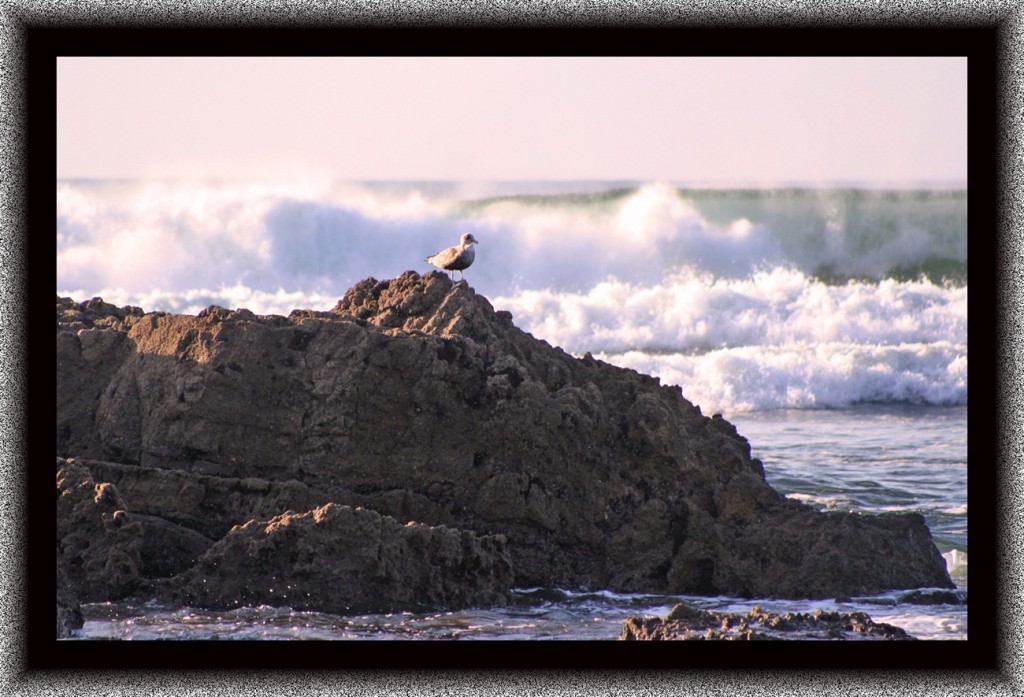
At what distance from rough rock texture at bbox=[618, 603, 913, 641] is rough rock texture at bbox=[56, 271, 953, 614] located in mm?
918

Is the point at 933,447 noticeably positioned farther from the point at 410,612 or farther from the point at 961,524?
the point at 410,612

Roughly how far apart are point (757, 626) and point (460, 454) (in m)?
2.58

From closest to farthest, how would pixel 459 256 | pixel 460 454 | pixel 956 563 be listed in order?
pixel 460 454 < pixel 459 256 < pixel 956 563

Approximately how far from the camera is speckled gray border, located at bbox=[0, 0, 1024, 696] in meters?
8.07

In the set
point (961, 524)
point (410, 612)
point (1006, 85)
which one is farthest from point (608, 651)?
point (961, 524)

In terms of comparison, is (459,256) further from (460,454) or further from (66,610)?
(66,610)

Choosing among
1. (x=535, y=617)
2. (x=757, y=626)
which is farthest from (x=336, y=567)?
(x=757, y=626)

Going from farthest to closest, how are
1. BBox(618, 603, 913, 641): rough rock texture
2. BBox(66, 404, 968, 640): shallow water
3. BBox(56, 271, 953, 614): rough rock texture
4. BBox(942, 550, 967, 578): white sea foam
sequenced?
BBox(942, 550, 967, 578): white sea foam < BBox(56, 271, 953, 614): rough rock texture < BBox(66, 404, 968, 640): shallow water < BBox(618, 603, 913, 641): rough rock texture

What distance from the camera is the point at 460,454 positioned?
34.8 ft

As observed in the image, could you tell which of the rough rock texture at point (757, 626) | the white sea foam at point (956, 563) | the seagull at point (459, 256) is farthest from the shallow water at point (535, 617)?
the seagull at point (459, 256)

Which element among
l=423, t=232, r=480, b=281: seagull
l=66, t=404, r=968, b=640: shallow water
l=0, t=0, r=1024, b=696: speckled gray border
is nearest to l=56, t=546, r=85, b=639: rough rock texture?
l=66, t=404, r=968, b=640: shallow water

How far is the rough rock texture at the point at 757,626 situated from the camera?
8.83 meters

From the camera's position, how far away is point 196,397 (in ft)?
35.6

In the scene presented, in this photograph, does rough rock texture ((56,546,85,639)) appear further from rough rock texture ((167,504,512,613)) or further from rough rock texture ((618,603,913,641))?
rough rock texture ((618,603,913,641))
